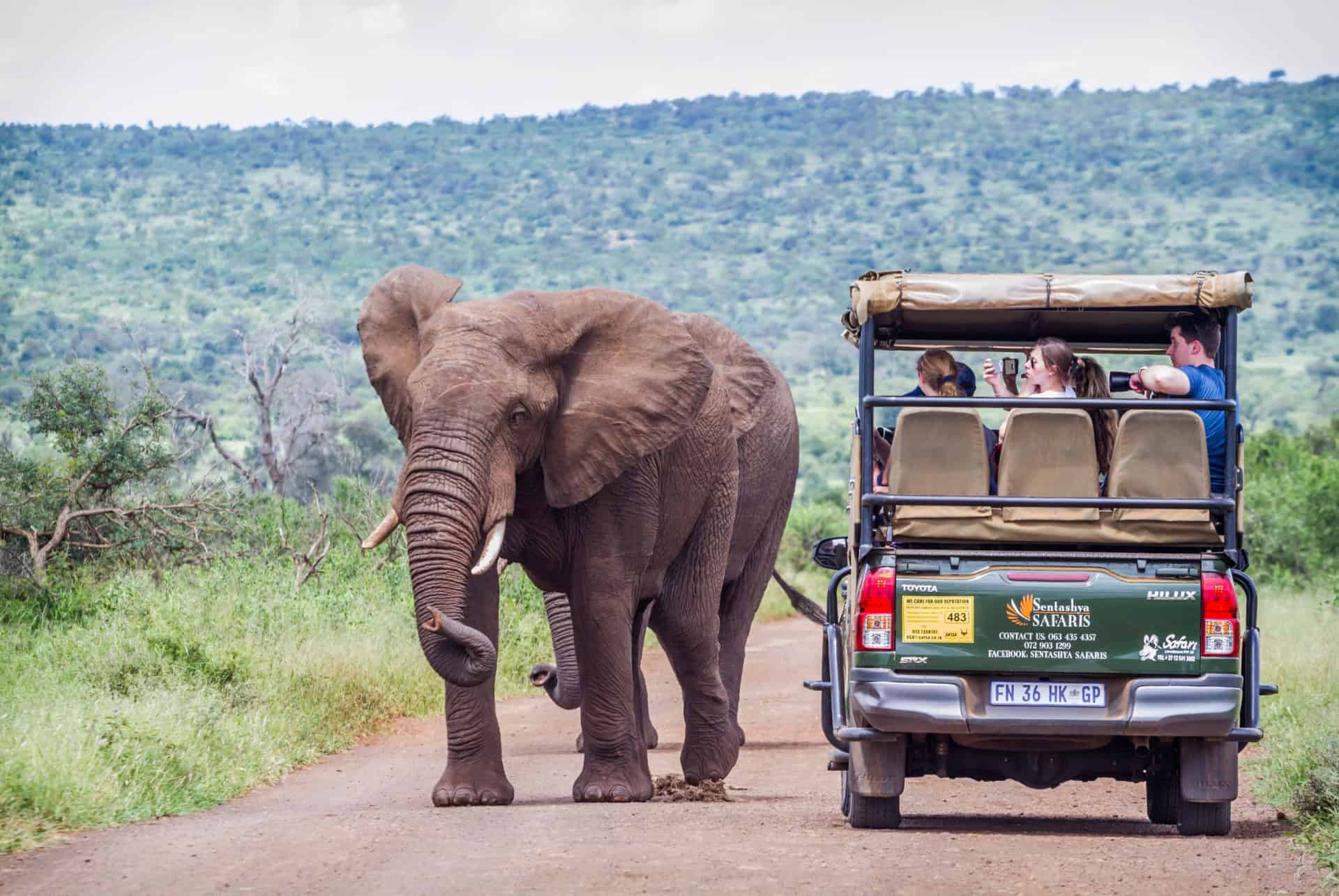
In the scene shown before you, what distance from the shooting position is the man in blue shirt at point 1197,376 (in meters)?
8.59

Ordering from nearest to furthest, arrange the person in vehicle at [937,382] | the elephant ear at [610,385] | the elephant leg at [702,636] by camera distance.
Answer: the person in vehicle at [937,382], the elephant ear at [610,385], the elephant leg at [702,636]

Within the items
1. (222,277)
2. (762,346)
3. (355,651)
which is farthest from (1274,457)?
(222,277)

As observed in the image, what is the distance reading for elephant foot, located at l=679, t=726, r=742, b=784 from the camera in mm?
11523

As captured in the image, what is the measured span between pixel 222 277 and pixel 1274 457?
5831 centimetres

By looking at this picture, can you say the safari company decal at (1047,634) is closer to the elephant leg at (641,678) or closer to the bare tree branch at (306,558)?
the elephant leg at (641,678)

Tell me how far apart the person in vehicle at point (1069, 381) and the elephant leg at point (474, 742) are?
110 inches

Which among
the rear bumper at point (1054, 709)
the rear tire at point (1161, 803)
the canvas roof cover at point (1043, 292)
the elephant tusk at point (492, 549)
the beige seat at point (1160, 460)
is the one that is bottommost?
the rear tire at point (1161, 803)

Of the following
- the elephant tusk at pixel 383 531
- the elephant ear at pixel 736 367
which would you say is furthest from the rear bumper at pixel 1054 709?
the elephant ear at pixel 736 367

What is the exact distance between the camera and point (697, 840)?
7840 millimetres

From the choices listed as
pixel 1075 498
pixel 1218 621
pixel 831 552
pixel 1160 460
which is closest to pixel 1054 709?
pixel 1218 621

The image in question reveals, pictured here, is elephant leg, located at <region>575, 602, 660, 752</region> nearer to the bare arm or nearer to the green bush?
the bare arm

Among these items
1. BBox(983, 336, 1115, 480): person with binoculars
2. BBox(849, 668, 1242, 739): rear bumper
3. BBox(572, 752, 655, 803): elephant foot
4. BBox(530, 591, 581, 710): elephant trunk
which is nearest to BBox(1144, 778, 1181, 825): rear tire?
BBox(849, 668, 1242, 739): rear bumper

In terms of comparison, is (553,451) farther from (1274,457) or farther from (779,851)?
(1274,457)

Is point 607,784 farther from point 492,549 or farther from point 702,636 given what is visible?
point 702,636
